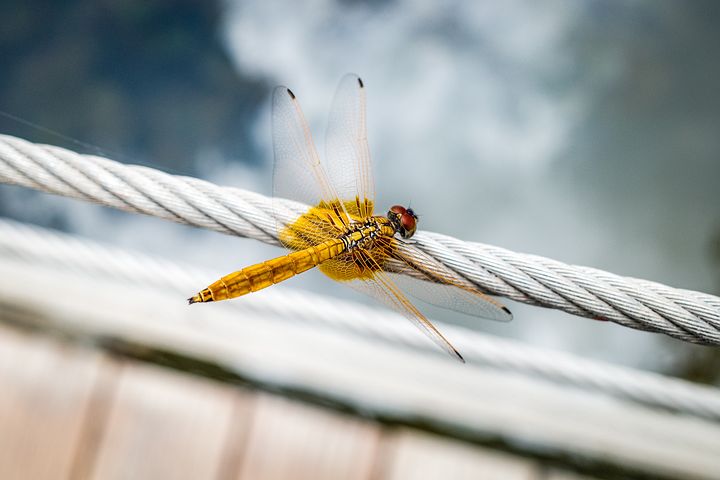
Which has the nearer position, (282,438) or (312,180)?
(312,180)

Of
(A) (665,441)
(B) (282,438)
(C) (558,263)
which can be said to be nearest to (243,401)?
(B) (282,438)

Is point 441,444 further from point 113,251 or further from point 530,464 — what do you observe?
point 113,251

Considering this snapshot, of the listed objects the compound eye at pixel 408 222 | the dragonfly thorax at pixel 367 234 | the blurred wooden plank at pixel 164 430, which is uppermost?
the compound eye at pixel 408 222

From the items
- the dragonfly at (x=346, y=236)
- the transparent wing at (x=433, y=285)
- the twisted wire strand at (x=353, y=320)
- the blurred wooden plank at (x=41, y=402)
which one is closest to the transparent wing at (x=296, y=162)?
the dragonfly at (x=346, y=236)

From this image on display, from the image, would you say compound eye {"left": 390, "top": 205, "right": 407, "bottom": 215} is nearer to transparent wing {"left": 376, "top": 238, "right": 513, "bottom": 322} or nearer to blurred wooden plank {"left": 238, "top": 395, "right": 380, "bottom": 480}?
transparent wing {"left": 376, "top": 238, "right": 513, "bottom": 322}

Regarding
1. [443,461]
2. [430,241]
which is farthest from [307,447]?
[430,241]

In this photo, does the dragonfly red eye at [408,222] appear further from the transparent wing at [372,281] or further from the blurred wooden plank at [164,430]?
the blurred wooden plank at [164,430]

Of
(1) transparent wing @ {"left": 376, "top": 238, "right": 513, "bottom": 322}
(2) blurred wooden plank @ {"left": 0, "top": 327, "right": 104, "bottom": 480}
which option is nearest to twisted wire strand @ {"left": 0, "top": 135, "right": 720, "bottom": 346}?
(1) transparent wing @ {"left": 376, "top": 238, "right": 513, "bottom": 322}
